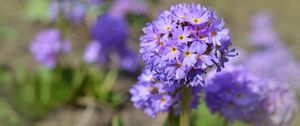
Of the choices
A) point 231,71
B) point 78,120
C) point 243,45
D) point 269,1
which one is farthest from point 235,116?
point 269,1

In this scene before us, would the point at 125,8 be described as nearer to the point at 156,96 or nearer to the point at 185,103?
the point at 156,96

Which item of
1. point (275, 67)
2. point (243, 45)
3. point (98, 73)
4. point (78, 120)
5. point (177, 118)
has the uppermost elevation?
point (243, 45)

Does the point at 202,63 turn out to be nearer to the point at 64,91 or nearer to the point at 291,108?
the point at 291,108

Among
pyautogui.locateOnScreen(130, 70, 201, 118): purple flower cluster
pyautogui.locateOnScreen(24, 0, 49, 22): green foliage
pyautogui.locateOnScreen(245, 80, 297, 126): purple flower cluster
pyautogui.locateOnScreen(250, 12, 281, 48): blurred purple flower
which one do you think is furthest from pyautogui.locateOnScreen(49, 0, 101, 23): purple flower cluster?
pyautogui.locateOnScreen(130, 70, 201, 118): purple flower cluster

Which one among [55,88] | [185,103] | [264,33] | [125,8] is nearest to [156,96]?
[185,103]

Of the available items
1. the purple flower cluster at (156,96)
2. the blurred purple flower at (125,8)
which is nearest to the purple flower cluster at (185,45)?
the purple flower cluster at (156,96)

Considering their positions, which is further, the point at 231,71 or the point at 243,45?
the point at 243,45
